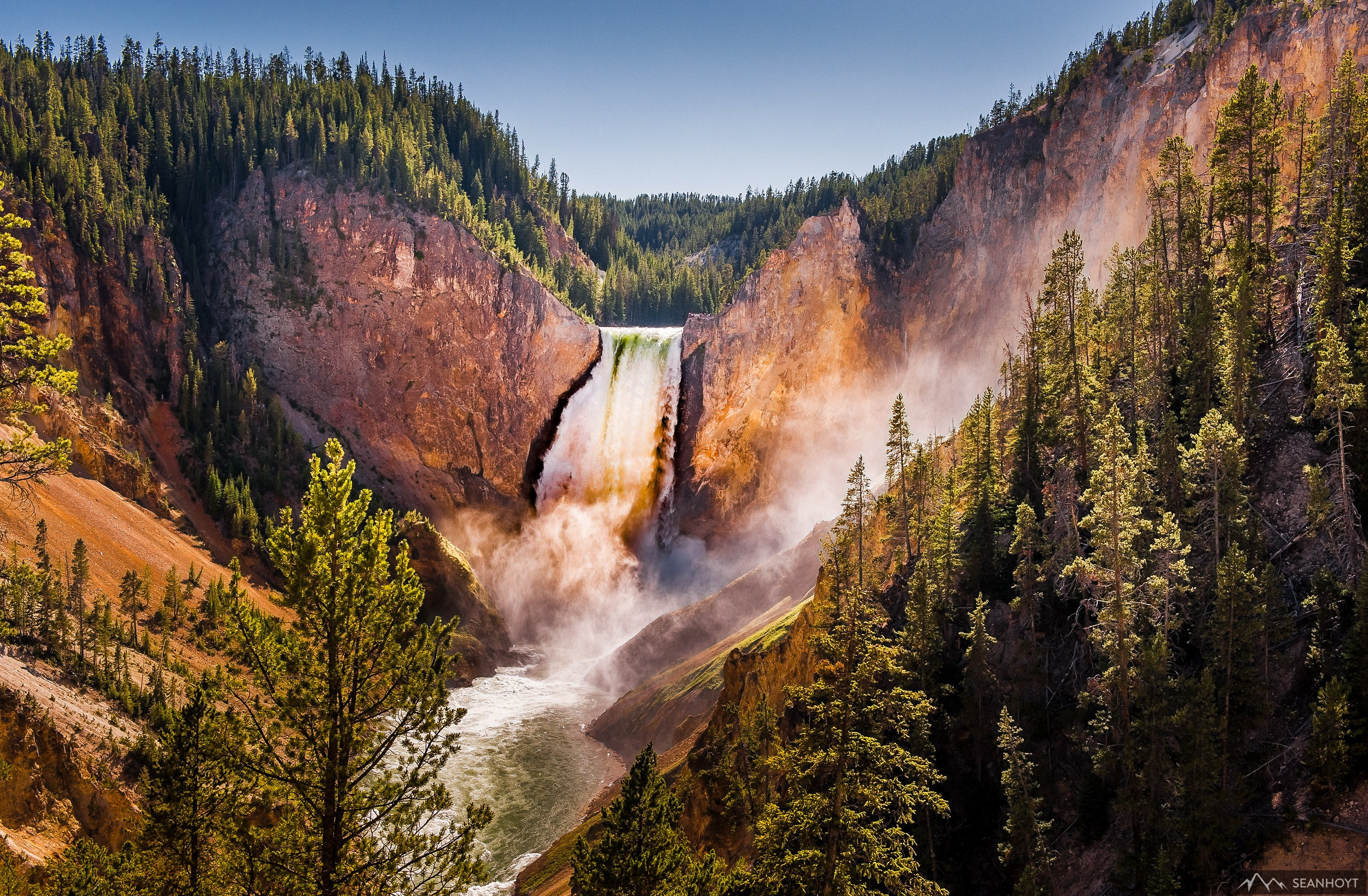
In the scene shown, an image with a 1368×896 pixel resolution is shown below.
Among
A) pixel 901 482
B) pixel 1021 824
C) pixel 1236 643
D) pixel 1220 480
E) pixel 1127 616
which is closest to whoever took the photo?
pixel 1236 643

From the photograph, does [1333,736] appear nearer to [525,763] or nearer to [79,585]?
[525,763]

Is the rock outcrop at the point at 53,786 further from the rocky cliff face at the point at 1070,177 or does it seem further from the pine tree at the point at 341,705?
the rocky cliff face at the point at 1070,177

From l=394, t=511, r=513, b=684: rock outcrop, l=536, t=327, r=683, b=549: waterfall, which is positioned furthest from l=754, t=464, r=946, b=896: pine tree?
l=536, t=327, r=683, b=549: waterfall

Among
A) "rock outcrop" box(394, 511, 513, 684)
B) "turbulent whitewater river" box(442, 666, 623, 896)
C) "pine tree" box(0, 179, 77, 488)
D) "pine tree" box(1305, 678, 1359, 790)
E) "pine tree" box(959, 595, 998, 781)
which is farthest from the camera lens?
"rock outcrop" box(394, 511, 513, 684)

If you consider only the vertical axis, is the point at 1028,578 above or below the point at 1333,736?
above

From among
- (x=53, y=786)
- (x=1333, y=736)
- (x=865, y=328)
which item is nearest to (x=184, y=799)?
(x=53, y=786)

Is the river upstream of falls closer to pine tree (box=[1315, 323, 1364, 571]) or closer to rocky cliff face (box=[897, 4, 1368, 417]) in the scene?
rocky cliff face (box=[897, 4, 1368, 417])

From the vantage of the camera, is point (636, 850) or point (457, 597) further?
point (457, 597)
